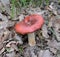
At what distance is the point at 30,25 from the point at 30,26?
1.6 inches

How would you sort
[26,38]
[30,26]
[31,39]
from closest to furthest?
[30,26], [31,39], [26,38]

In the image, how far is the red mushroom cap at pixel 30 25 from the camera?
378 cm

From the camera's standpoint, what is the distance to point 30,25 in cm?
386

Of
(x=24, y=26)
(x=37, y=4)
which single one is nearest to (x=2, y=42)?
(x=24, y=26)

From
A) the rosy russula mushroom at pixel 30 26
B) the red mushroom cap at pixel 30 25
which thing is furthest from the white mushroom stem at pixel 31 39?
the red mushroom cap at pixel 30 25

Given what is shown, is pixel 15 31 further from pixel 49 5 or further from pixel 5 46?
pixel 49 5

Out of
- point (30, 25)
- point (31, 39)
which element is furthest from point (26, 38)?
point (30, 25)

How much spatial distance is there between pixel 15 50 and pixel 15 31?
13.3 inches

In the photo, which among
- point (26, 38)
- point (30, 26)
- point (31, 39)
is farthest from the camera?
point (26, 38)

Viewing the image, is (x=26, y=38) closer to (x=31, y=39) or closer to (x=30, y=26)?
(x=31, y=39)

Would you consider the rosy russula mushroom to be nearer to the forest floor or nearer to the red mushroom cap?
the red mushroom cap

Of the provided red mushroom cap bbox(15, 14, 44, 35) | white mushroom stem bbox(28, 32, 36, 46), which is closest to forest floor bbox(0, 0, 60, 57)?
white mushroom stem bbox(28, 32, 36, 46)

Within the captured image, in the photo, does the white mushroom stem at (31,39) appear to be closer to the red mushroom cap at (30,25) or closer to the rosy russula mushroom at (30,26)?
the rosy russula mushroom at (30,26)

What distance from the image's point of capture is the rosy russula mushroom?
12.4 ft
